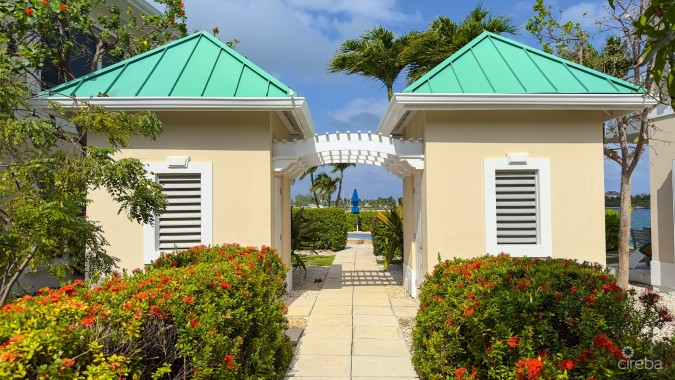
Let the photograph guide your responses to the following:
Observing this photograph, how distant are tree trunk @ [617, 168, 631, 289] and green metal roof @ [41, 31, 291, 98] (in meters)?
8.09

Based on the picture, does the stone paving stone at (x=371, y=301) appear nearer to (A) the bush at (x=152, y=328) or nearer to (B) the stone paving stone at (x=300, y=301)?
(B) the stone paving stone at (x=300, y=301)

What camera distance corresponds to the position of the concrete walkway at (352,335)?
212 inches

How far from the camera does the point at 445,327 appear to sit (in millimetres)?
4250

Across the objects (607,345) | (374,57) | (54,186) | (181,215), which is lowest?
(607,345)

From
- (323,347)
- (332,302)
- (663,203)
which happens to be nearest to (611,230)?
(663,203)

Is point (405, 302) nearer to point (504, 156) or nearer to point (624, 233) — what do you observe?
point (504, 156)

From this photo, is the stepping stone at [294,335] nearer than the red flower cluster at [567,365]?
No

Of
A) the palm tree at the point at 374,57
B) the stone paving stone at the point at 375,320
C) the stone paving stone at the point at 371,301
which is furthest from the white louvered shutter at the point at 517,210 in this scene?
the palm tree at the point at 374,57

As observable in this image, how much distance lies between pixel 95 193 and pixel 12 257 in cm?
356

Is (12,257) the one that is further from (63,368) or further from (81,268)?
(63,368)

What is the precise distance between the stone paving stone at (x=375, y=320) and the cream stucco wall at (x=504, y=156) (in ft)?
3.93

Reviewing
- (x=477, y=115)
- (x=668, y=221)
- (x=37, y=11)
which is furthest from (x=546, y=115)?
(x=37, y=11)

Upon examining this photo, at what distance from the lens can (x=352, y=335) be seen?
6840 mm

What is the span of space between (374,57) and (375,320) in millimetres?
10969
